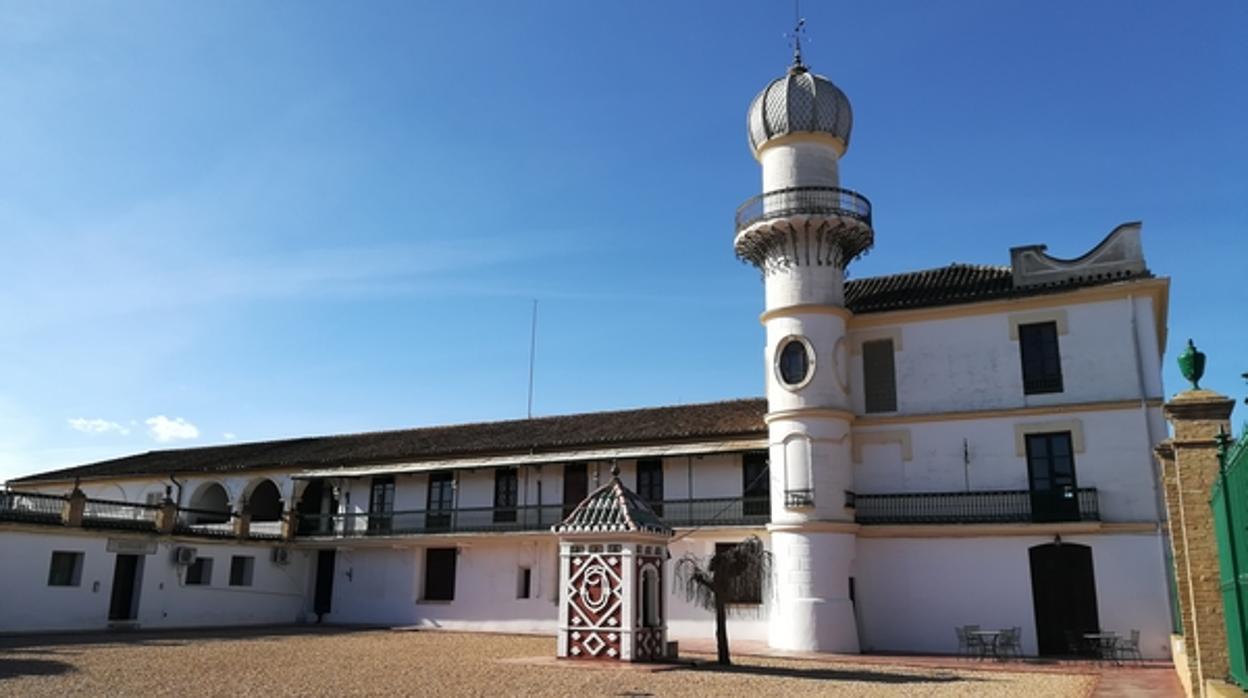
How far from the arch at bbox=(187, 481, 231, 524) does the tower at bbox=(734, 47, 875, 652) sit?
21.0 meters

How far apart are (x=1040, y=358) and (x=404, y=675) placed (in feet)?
49.9

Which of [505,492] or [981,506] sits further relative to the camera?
[505,492]

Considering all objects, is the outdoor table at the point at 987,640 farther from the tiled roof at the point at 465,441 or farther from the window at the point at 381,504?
the window at the point at 381,504

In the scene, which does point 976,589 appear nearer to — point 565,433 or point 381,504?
point 565,433

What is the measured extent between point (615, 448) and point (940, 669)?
1136 centimetres

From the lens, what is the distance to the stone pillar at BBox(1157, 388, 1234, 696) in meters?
8.02

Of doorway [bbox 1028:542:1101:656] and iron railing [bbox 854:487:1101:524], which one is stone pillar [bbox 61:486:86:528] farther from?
doorway [bbox 1028:542:1101:656]

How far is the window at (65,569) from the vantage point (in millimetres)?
23859

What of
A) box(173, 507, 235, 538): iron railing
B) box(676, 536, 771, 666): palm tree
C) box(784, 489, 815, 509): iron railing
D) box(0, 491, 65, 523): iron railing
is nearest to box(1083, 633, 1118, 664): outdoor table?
box(784, 489, 815, 509): iron railing

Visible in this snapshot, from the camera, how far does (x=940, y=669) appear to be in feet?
55.1

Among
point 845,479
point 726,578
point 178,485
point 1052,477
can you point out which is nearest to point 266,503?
point 178,485

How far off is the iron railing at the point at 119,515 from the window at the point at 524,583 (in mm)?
10171

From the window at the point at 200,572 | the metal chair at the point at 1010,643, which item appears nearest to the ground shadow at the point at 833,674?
the metal chair at the point at 1010,643

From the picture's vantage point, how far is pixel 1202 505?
8.02 metres
